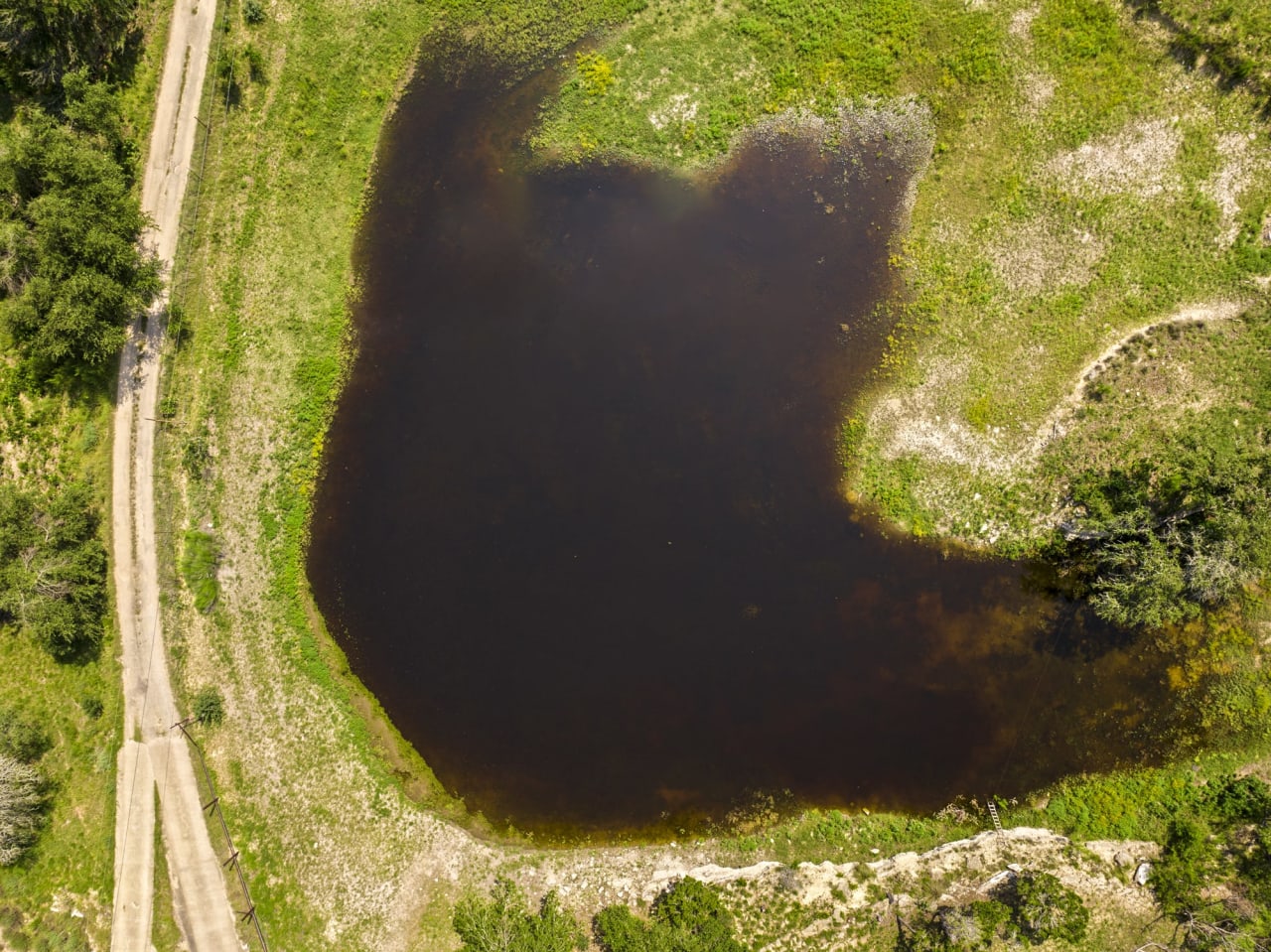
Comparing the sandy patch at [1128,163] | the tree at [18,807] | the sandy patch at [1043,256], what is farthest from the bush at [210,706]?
the sandy patch at [1128,163]

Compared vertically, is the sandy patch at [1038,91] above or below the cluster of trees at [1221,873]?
above

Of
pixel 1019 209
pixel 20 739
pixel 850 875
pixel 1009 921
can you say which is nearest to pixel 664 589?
pixel 850 875

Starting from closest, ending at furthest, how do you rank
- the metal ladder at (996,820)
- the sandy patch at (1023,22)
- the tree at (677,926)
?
the tree at (677,926), the metal ladder at (996,820), the sandy patch at (1023,22)

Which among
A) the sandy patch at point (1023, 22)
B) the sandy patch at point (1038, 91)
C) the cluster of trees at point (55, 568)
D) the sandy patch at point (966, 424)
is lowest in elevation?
the cluster of trees at point (55, 568)

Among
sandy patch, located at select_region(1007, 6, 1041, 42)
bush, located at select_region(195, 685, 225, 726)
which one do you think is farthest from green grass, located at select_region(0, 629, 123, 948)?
sandy patch, located at select_region(1007, 6, 1041, 42)

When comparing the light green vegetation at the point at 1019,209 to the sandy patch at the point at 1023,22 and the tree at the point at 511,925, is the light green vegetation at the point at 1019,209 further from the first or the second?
the tree at the point at 511,925

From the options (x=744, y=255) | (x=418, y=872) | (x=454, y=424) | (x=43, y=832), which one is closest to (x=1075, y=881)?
(x=418, y=872)

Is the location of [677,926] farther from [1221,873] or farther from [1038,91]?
[1038,91]

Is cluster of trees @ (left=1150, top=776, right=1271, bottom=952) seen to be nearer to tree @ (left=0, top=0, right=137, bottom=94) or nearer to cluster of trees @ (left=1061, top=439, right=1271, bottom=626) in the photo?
cluster of trees @ (left=1061, top=439, right=1271, bottom=626)
